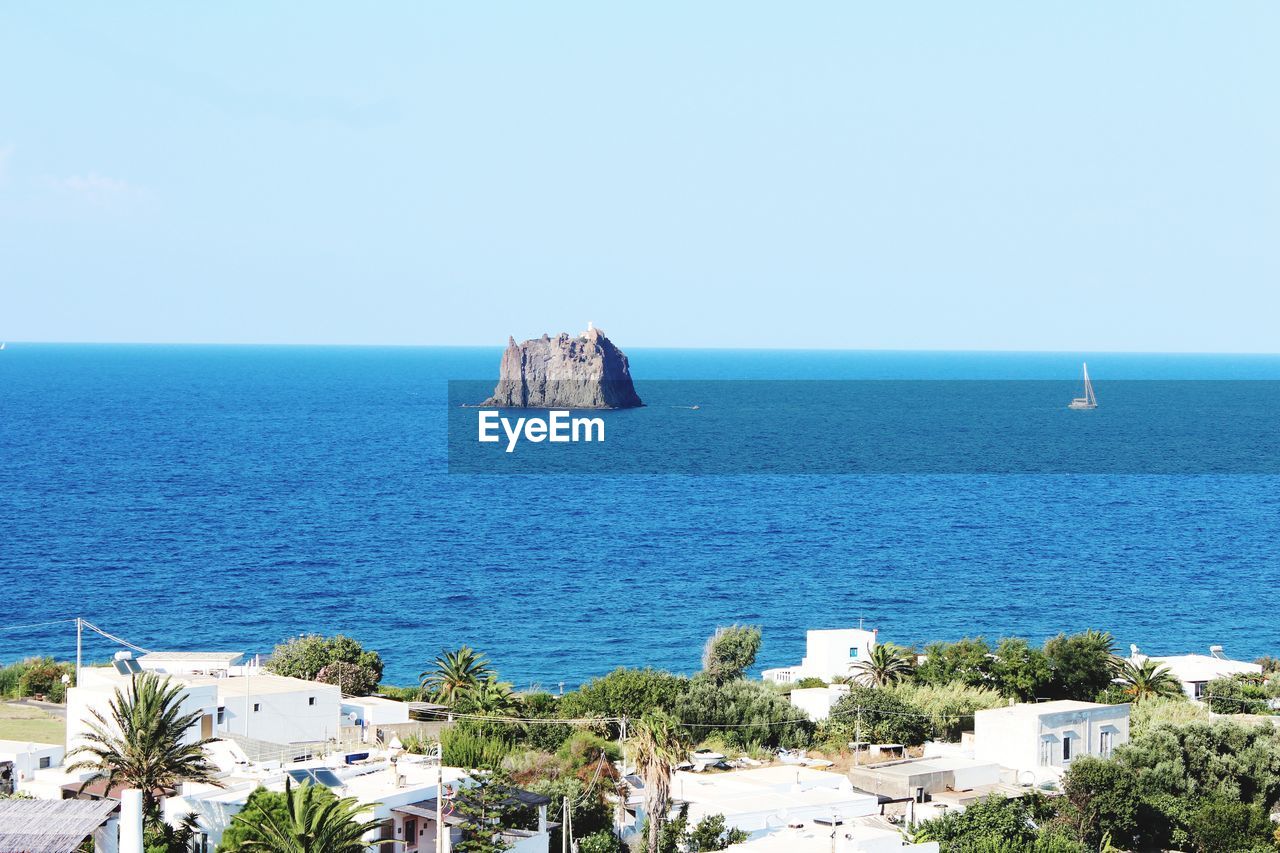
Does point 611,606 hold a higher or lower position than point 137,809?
lower

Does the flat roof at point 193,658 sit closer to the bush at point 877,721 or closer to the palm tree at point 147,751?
the palm tree at point 147,751

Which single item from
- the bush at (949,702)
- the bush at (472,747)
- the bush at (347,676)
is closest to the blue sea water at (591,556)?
the bush at (347,676)

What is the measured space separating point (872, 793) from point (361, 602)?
161ft

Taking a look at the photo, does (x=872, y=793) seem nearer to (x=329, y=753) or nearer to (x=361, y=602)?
(x=329, y=753)

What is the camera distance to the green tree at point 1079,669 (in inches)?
2008

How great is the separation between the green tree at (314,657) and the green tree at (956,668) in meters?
18.7

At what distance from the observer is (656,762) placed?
31.2m

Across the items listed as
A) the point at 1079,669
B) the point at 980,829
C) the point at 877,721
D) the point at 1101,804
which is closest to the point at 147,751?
the point at 980,829

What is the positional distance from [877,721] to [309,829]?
22.7m

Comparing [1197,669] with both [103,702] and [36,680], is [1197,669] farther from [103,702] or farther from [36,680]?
A: [36,680]

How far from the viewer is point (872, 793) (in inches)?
1496

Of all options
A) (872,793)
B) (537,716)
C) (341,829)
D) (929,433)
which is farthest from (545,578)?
(929,433)

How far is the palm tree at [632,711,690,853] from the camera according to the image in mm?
31250

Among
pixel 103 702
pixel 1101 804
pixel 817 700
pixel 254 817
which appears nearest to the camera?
pixel 254 817
